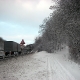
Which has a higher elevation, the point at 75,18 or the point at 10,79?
the point at 75,18

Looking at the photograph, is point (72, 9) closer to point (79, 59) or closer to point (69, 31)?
point (69, 31)

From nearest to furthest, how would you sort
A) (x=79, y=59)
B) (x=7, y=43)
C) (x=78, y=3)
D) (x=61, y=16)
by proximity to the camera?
(x=78, y=3)
(x=61, y=16)
(x=79, y=59)
(x=7, y=43)

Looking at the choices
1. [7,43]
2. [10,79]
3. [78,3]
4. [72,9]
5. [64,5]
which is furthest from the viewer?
[7,43]

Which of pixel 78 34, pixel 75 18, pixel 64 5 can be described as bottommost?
pixel 78 34

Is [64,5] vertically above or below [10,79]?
above

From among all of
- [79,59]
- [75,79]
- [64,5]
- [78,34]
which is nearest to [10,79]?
[75,79]

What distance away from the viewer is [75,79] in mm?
13289

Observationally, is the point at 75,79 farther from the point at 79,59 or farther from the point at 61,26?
the point at 79,59

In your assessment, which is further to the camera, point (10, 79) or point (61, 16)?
point (61, 16)

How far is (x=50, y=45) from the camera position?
73250mm

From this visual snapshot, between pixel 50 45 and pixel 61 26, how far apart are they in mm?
53196

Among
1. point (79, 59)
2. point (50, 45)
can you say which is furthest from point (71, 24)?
point (50, 45)

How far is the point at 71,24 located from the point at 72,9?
4.36 ft

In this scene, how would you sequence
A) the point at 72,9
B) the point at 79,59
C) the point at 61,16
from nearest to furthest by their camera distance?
the point at 72,9 < the point at 61,16 < the point at 79,59
